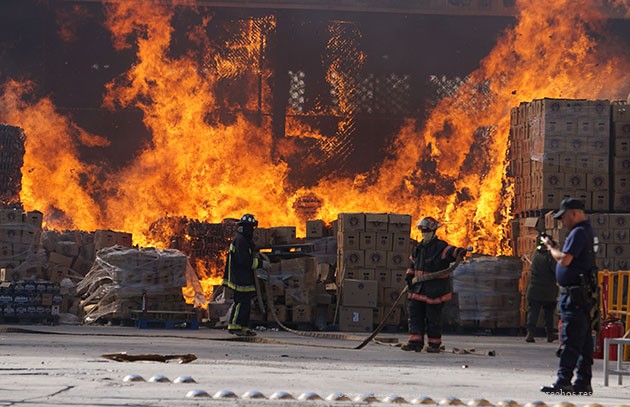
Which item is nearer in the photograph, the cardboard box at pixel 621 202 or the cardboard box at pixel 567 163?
the cardboard box at pixel 567 163

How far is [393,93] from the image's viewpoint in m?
29.6

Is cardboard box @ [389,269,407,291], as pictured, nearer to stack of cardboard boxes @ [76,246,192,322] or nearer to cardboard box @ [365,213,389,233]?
cardboard box @ [365,213,389,233]

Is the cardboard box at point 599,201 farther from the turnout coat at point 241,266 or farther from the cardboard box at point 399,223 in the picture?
the turnout coat at point 241,266

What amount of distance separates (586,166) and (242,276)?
6866 millimetres

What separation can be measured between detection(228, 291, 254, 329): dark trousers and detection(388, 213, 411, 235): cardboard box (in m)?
4.50

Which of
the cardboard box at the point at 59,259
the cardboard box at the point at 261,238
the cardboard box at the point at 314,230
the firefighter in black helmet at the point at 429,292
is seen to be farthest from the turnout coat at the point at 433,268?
the cardboard box at the point at 59,259

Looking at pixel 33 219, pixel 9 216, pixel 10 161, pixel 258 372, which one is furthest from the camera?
pixel 10 161

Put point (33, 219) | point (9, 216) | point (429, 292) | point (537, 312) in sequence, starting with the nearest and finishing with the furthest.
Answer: point (429, 292)
point (537, 312)
point (9, 216)
point (33, 219)

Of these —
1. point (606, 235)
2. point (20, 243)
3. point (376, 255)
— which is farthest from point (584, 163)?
point (20, 243)

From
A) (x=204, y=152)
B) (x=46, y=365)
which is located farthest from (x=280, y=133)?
(x=46, y=365)

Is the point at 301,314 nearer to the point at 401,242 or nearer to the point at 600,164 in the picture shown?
the point at 401,242

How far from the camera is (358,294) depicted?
71.0ft

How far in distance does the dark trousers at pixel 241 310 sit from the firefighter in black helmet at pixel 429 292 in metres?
3.41

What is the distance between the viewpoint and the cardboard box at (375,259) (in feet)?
71.9
